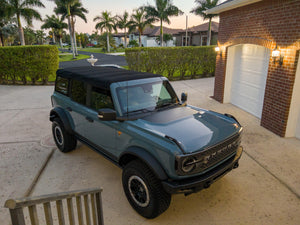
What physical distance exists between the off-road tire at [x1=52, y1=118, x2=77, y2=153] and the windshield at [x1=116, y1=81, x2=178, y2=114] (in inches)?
84.8

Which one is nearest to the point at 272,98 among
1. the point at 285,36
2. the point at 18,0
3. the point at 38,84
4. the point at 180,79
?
the point at 285,36

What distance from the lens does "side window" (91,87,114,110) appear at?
13.3ft

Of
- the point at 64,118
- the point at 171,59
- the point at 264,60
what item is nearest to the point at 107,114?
the point at 64,118

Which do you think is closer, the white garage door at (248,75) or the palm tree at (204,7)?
the white garage door at (248,75)

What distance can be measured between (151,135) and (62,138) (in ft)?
9.97

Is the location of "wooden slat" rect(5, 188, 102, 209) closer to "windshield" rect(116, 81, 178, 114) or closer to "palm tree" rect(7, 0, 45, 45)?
"windshield" rect(116, 81, 178, 114)

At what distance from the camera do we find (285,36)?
20.3 feet

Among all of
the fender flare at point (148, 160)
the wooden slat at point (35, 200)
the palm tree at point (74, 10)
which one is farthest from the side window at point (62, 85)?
the palm tree at point (74, 10)

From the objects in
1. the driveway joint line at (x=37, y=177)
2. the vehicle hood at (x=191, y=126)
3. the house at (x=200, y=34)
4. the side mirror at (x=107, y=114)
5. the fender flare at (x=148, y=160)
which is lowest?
the driveway joint line at (x=37, y=177)

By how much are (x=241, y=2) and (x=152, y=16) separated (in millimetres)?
29959

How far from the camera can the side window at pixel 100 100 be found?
4.05 metres

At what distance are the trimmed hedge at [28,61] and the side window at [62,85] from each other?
10071 mm

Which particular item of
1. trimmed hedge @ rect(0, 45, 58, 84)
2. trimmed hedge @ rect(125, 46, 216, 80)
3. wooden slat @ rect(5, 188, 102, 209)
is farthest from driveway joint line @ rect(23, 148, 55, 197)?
trimmed hedge @ rect(0, 45, 58, 84)

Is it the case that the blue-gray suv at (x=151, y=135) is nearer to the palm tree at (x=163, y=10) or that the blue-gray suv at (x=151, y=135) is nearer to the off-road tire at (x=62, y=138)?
the off-road tire at (x=62, y=138)
